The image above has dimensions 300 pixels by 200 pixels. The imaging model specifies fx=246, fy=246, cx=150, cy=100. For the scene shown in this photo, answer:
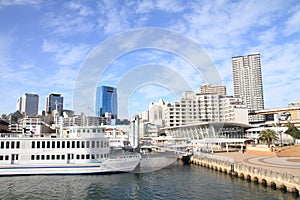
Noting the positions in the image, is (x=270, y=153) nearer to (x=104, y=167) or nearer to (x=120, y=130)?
(x=104, y=167)

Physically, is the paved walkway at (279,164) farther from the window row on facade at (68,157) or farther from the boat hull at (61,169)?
the window row on facade at (68,157)

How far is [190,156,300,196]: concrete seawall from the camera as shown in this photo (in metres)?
22.0

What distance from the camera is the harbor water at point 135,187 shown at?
891 inches

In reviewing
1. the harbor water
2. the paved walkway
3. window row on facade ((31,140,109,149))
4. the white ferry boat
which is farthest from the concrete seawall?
window row on facade ((31,140,109,149))

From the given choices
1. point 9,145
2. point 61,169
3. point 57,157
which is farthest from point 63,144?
point 9,145

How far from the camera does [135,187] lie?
26.2 meters

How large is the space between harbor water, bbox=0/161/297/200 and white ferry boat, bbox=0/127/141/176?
41.4 inches

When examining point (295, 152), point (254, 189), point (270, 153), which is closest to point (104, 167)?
point (254, 189)

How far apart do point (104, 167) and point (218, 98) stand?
8998 cm

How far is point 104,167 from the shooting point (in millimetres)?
32312

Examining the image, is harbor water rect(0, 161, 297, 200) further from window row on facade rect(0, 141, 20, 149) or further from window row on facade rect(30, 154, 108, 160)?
window row on facade rect(0, 141, 20, 149)

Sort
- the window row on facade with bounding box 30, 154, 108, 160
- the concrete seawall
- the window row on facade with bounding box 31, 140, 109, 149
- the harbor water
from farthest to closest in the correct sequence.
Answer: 1. the window row on facade with bounding box 31, 140, 109, 149
2. the window row on facade with bounding box 30, 154, 108, 160
3. the harbor water
4. the concrete seawall

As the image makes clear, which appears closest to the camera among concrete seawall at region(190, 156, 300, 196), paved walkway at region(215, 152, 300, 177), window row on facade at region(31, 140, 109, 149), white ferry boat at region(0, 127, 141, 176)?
concrete seawall at region(190, 156, 300, 196)

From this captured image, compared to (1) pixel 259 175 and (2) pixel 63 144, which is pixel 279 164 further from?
(2) pixel 63 144
